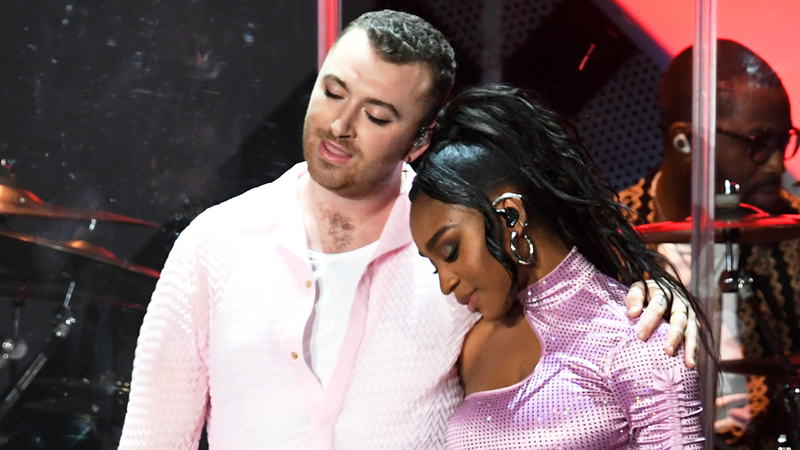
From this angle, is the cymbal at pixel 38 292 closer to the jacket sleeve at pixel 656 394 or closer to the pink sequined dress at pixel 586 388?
the pink sequined dress at pixel 586 388

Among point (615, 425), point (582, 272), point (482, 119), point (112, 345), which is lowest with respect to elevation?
point (112, 345)

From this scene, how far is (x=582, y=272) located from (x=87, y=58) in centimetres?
130

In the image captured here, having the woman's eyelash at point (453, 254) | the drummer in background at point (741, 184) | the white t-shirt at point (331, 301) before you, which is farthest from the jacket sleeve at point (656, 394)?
the drummer in background at point (741, 184)

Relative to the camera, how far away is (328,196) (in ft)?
5.46

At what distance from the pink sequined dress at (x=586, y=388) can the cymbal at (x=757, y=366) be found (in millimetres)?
760

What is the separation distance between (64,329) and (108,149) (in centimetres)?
45

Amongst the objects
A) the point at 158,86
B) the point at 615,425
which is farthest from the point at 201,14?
the point at 615,425

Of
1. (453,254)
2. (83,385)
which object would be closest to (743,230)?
(453,254)

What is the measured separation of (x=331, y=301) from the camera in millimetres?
1621

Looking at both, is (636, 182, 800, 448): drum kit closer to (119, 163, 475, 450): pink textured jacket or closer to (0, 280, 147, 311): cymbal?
(119, 163, 475, 450): pink textured jacket

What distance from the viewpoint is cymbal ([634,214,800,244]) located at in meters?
1.99

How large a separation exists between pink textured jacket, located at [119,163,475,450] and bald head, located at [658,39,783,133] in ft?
2.67

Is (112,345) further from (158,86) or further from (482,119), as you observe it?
(482,119)

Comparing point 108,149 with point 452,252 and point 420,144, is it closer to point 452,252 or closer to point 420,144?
point 420,144
